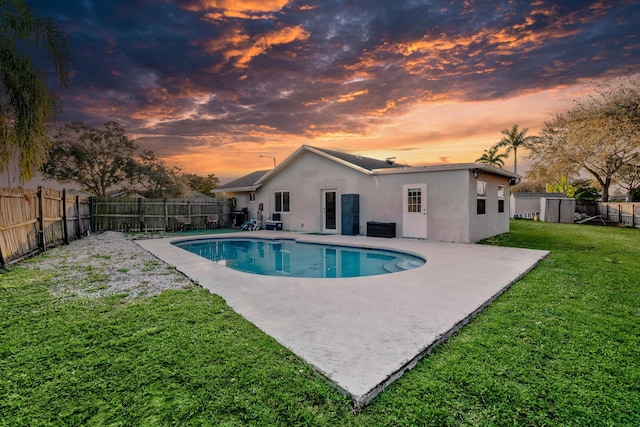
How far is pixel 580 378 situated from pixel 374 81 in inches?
469

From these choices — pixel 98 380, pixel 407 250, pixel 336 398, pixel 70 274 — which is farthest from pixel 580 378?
pixel 70 274

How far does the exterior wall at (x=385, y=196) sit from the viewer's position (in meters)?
10.6

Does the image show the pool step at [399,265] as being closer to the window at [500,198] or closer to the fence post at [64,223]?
the window at [500,198]

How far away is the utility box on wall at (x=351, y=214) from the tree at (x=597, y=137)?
620 inches

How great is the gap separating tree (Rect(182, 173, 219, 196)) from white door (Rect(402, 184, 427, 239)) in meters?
37.4

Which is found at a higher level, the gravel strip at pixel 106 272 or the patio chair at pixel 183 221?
the patio chair at pixel 183 221

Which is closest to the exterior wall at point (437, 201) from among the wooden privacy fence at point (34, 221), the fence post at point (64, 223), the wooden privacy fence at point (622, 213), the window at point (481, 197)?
the window at point (481, 197)

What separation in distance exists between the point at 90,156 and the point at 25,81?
26759 millimetres

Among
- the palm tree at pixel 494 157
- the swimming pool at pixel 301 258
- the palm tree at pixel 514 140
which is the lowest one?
the swimming pool at pixel 301 258

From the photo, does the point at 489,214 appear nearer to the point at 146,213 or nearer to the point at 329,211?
the point at 329,211

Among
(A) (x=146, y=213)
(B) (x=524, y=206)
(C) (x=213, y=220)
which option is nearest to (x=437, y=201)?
(C) (x=213, y=220)

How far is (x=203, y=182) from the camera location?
4619 cm

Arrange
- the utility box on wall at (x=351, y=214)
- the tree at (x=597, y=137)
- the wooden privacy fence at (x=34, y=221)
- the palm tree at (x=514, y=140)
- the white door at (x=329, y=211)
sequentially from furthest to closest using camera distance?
the palm tree at (x=514, y=140) < the tree at (x=597, y=137) < the white door at (x=329, y=211) < the utility box on wall at (x=351, y=214) < the wooden privacy fence at (x=34, y=221)

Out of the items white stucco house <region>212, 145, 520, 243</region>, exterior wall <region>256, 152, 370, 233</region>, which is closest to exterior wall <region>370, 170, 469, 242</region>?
white stucco house <region>212, 145, 520, 243</region>
